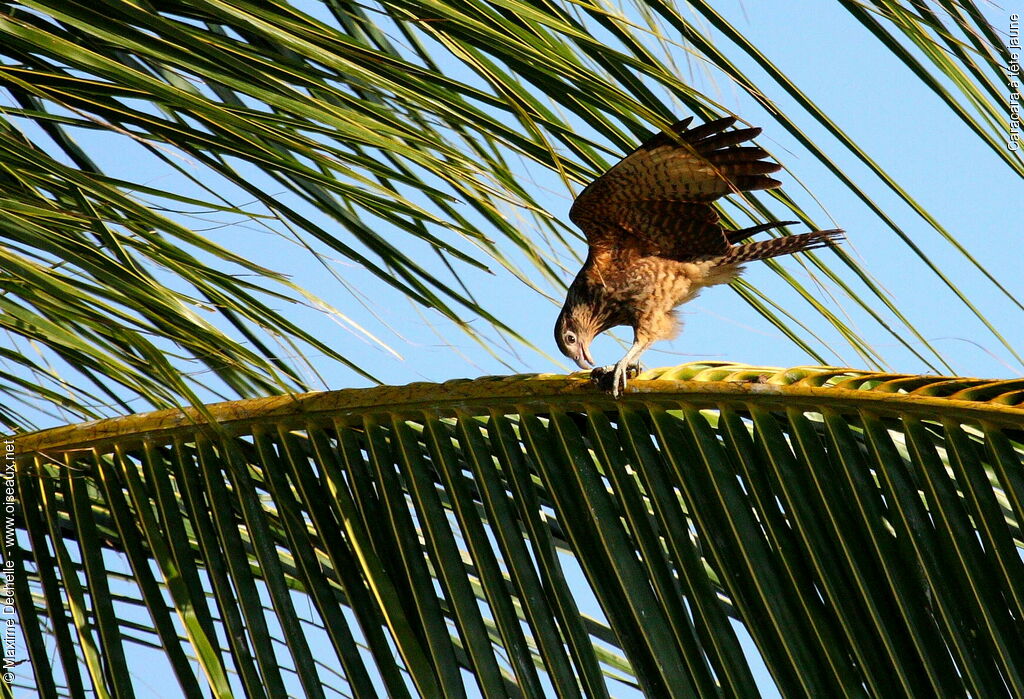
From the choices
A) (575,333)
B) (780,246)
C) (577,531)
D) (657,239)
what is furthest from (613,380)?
(575,333)

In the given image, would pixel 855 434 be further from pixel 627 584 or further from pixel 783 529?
pixel 627 584

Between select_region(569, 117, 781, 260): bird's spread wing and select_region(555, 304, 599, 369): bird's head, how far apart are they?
0.40 metres

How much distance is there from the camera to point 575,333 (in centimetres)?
317

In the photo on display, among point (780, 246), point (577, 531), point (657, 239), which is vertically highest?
point (657, 239)

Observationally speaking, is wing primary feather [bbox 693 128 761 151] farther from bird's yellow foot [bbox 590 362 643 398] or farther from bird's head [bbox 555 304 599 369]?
bird's head [bbox 555 304 599 369]

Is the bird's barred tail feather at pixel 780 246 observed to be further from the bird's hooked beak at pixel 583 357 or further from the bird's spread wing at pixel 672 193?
the bird's hooked beak at pixel 583 357

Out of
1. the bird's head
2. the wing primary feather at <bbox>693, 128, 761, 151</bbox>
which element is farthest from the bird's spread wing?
the bird's head

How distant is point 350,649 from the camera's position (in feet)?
4.82

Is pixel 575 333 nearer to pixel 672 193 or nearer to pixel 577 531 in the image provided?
pixel 672 193

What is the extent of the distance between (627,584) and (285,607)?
19.6 inches

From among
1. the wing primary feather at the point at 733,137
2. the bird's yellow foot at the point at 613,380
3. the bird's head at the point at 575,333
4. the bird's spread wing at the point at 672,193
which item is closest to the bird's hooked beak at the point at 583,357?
the bird's head at the point at 575,333

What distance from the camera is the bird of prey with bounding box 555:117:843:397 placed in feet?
6.85

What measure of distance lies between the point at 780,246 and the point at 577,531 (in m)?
0.98

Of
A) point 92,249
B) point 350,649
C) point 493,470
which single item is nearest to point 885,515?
point 493,470
